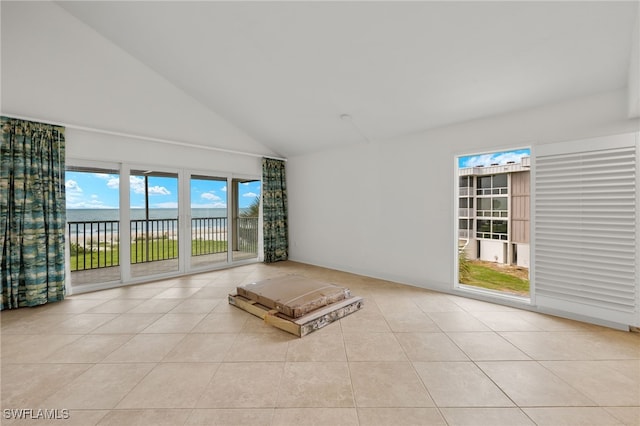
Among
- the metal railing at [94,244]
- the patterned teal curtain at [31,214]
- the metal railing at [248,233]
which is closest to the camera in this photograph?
the patterned teal curtain at [31,214]

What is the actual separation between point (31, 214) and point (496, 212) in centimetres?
681

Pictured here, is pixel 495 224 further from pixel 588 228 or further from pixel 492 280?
pixel 588 228

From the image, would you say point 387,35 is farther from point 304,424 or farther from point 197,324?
point 197,324

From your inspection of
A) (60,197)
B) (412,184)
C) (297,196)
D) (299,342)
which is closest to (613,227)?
(412,184)

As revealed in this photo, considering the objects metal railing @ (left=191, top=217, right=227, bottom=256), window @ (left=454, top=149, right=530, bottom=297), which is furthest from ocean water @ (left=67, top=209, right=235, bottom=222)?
window @ (left=454, top=149, right=530, bottom=297)

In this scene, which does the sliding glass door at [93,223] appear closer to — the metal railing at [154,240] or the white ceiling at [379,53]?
the metal railing at [154,240]

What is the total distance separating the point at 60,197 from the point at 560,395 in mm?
5353

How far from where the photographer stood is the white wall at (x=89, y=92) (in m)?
3.06

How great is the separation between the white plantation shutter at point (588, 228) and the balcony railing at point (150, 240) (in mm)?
4990

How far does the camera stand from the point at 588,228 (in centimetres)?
256

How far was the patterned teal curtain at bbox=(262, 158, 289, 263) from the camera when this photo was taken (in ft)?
18.2

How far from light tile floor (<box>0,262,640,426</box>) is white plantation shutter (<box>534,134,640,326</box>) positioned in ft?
0.86

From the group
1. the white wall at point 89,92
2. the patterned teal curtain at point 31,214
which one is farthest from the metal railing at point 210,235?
the patterned teal curtain at point 31,214

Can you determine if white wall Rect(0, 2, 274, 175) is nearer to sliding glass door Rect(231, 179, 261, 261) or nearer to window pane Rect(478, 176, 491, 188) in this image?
sliding glass door Rect(231, 179, 261, 261)
